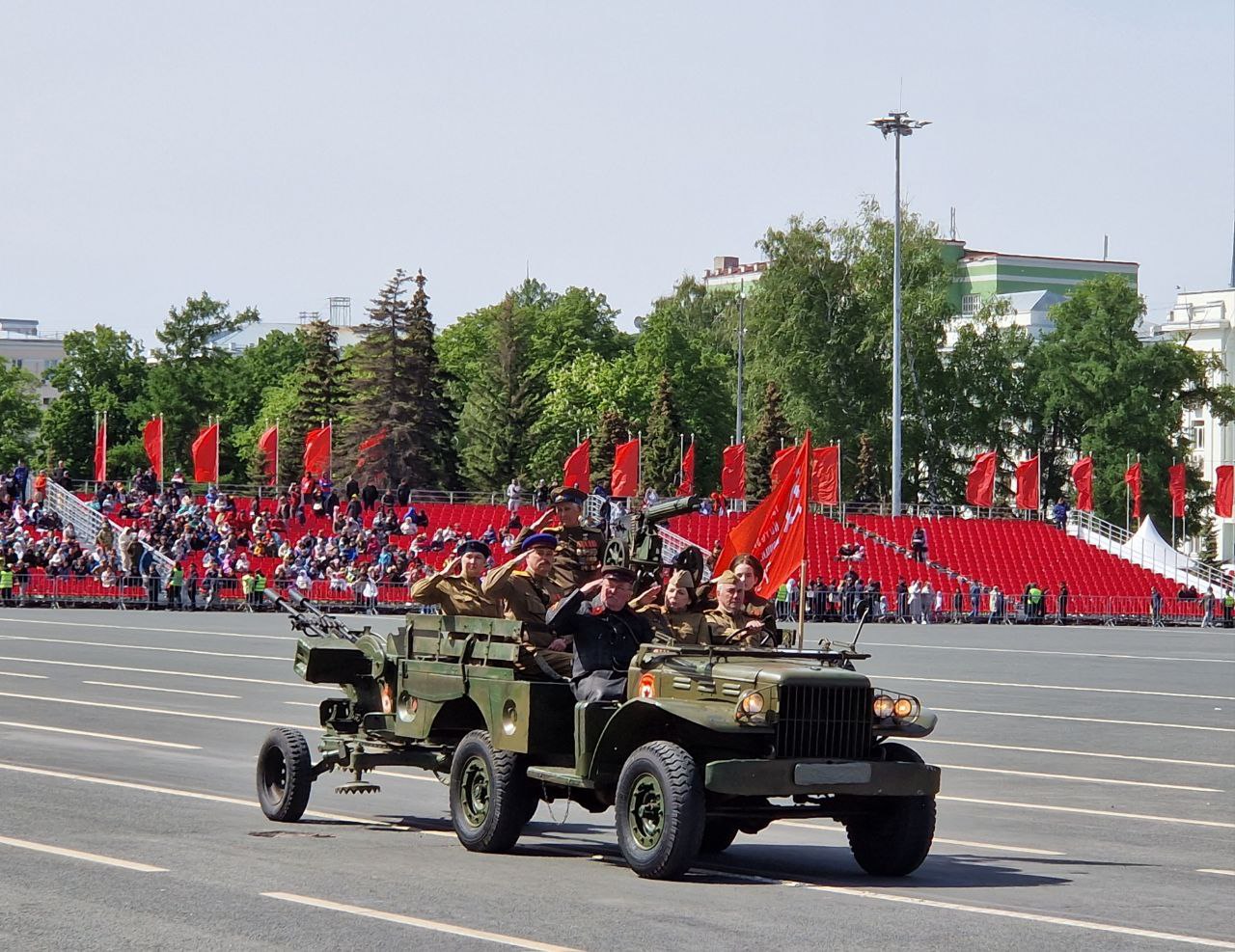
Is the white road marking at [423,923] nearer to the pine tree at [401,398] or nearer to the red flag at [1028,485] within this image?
the red flag at [1028,485]

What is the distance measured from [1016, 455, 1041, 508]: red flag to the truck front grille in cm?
6875

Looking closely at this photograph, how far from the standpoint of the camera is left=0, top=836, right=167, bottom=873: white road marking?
11219 millimetres

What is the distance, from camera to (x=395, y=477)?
9456 cm

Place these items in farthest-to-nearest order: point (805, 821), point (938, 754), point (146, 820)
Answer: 1. point (938, 754)
2. point (805, 821)
3. point (146, 820)

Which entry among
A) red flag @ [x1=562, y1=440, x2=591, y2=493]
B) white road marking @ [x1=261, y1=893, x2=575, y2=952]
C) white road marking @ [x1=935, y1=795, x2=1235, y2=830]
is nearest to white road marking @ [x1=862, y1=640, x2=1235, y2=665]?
white road marking @ [x1=935, y1=795, x2=1235, y2=830]

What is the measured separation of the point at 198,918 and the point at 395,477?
85431 mm

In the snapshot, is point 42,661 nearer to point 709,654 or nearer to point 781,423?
point 709,654

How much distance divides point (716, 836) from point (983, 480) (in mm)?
67550

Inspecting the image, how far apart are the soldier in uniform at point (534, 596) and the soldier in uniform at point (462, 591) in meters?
0.22

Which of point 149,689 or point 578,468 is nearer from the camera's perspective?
point 149,689

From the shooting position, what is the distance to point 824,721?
452 inches

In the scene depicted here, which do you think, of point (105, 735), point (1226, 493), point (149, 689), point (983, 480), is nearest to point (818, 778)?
point (105, 735)

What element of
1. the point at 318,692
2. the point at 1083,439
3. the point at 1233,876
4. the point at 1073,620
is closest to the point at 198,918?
the point at 1233,876

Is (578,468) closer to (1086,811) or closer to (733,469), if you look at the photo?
(733,469)
